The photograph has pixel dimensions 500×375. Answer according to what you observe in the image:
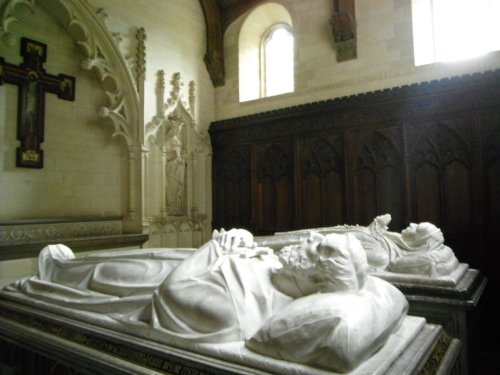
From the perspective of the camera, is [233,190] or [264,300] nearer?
[264,300]

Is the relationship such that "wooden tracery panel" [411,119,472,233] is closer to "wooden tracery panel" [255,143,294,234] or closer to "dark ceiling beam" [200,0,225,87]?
"wooden tracery panel" [255,143,294,234]

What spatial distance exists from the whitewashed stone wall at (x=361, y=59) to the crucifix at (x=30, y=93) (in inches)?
140

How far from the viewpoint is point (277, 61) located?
7.95 m

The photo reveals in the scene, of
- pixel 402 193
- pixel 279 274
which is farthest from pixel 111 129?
pixel 279 274

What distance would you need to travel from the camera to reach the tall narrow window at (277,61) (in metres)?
7.79

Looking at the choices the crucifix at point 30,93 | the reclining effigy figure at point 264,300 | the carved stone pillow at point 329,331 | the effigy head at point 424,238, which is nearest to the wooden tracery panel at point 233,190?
the crucifix at point 30,93

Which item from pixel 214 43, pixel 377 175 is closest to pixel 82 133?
pixel 214 43

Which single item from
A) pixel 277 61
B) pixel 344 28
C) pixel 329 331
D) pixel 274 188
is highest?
pixel 277 61

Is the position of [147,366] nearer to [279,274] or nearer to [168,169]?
[279,274]

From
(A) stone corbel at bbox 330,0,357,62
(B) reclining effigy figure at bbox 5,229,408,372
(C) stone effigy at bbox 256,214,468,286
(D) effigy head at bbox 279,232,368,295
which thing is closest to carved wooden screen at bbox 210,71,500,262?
(A) stone corbel at bbox 330,0,357,62

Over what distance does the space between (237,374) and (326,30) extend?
6307 mm

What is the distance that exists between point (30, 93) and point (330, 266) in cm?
512

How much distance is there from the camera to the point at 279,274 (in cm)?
201

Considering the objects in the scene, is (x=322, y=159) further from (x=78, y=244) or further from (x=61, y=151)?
A: (x=61, y=151)
